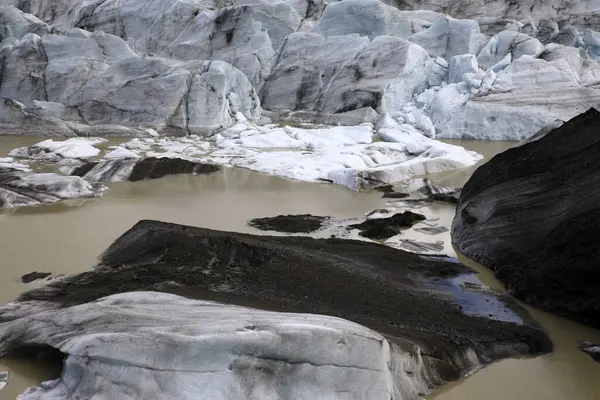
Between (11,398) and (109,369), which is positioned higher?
(109,369)

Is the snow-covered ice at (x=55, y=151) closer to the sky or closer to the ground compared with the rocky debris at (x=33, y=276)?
closer to the ground

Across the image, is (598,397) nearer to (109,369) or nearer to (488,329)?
(488,329)

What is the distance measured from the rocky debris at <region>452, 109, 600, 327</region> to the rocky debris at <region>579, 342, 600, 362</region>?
0.29 meters

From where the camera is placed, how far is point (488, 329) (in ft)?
13.6

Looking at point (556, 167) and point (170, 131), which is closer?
point (556, 167)

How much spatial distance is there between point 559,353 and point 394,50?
16863 mm

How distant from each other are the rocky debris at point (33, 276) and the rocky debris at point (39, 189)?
3363 millimetres

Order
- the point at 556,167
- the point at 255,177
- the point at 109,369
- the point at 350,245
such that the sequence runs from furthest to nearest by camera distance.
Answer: the point at 255,177 → the point at 350,245 → the point at 556,167 → the point at 109,369

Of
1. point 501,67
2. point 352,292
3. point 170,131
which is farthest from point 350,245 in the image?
point 501,67

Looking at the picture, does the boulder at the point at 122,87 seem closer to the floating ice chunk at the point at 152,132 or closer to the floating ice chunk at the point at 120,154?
the floating ice chunk at the point at 152,132

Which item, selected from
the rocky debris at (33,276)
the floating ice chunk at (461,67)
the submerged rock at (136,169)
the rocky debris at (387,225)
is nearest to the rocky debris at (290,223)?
the rocky debris at (387,225)

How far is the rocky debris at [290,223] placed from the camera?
7.27m

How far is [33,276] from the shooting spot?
5277 millimetres

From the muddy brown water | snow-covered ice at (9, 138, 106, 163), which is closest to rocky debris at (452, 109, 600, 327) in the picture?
the muddy brown water
